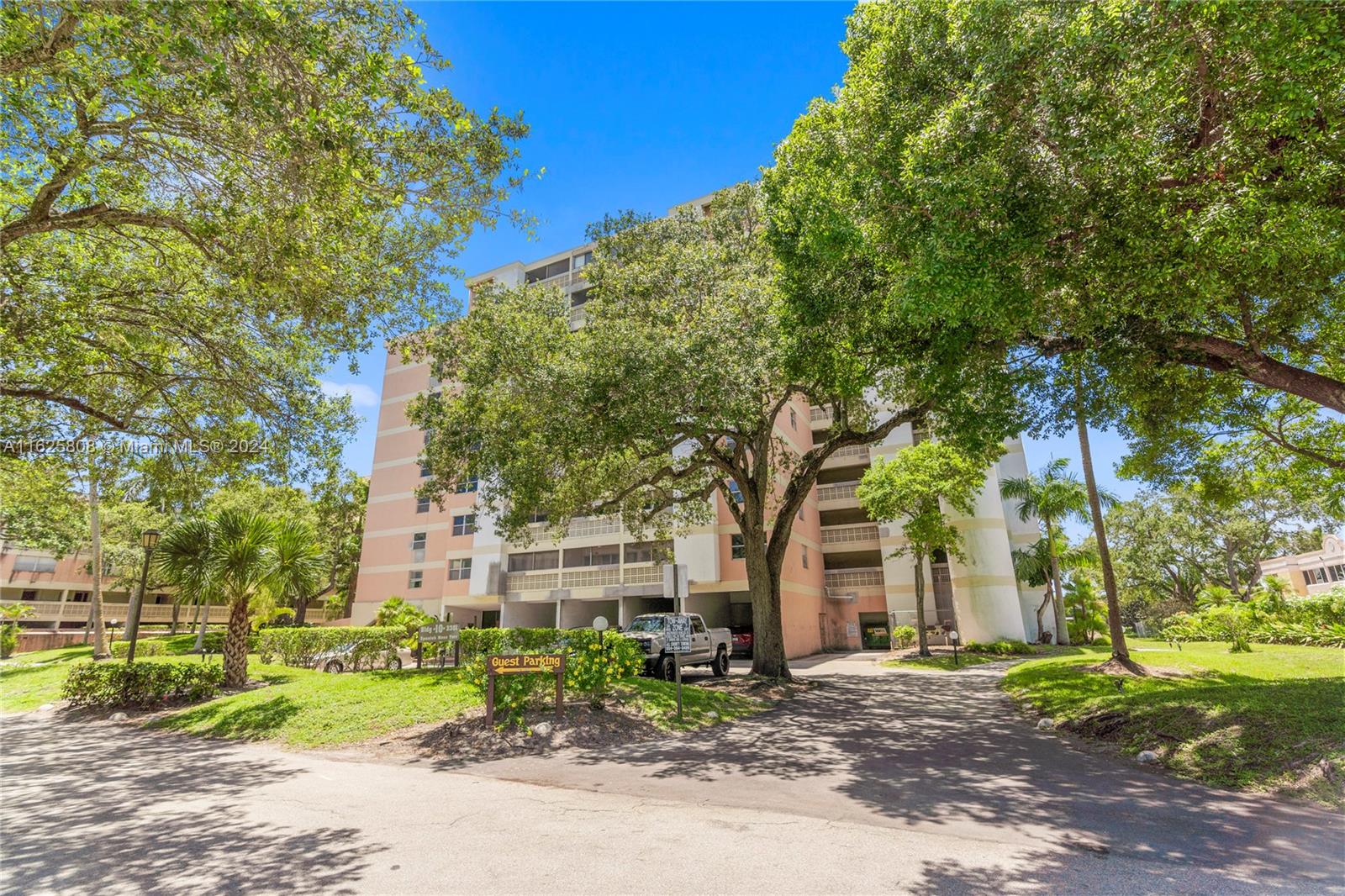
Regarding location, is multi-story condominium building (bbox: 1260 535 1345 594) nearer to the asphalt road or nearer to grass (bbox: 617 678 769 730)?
grass (bbox: 617 678 769 730)

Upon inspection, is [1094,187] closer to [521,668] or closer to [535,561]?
[521,668]

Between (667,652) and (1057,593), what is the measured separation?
24.6 metres

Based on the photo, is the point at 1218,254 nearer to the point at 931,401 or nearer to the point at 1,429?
the point at 931,401

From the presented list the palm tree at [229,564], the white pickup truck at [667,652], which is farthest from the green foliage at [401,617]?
the white pickup truck at [667,652]

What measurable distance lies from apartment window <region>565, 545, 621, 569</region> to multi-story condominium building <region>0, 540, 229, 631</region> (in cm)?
2701

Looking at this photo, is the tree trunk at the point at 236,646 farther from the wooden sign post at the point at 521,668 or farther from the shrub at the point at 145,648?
the shrub at the point at 145,648

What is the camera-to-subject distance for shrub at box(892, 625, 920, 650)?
30.3 m

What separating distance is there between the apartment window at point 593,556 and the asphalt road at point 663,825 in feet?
75.8

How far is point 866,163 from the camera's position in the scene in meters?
8.38

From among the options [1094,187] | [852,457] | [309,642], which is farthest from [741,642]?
[1094,187]

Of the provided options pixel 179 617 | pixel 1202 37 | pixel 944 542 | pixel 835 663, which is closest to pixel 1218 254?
pixel 1202 37

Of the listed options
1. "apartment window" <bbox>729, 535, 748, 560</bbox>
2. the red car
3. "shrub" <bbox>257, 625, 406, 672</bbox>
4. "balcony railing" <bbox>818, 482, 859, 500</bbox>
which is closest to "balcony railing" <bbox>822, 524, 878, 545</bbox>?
"balcony railing" <bbox>818, 482, 859, 500</bbox>

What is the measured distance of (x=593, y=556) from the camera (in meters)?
33.0

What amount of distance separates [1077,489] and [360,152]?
34015mm
